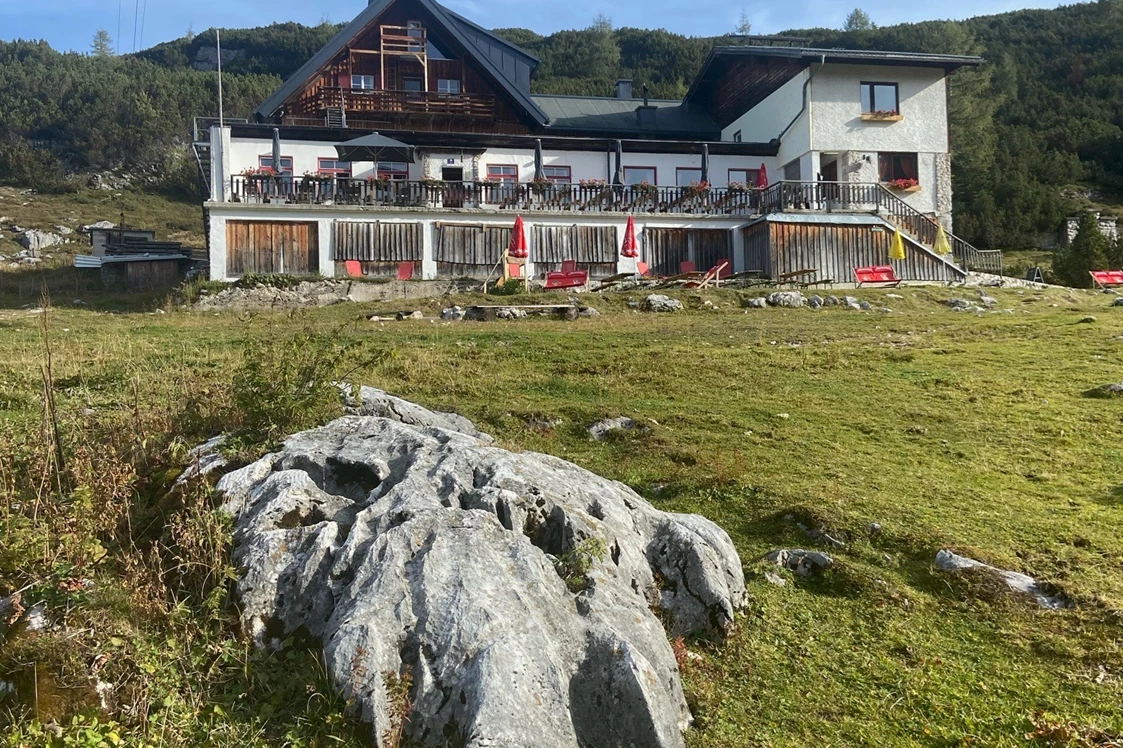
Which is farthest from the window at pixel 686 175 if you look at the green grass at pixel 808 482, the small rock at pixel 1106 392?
the small rock at pixel 1106 392

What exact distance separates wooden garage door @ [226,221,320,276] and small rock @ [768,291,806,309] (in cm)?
1356

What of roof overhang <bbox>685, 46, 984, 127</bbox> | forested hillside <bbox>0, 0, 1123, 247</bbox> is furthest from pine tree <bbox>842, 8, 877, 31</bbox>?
roof overhang <bbox>685, 46, 984, 127</bbox>

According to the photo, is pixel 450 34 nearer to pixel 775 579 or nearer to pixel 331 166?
pixel 331 166

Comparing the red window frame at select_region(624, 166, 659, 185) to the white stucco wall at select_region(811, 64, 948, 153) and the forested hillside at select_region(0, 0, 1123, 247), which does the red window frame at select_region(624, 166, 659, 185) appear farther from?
the forested hillside at select_region(0, 0, 1123, 247)

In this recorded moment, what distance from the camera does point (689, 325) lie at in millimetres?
18281

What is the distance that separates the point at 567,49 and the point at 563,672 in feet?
261

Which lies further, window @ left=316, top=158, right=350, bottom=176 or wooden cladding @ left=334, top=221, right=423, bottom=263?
window @ left=316, top=158, right=350, bottom=176

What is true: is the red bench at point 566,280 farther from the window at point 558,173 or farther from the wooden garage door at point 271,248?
the window at point 558,173

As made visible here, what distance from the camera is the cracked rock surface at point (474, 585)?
13.1 ft

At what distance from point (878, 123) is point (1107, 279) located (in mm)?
9649

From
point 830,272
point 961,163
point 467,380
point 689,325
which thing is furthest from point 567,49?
point 467,380

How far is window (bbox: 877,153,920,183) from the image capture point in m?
32.5

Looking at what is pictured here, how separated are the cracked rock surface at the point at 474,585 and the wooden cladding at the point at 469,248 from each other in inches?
868

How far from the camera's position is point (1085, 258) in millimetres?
29297
